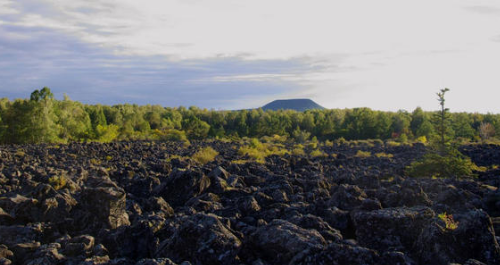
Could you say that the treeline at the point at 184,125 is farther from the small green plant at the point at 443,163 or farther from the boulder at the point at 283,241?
the boulder at the point at 283,241

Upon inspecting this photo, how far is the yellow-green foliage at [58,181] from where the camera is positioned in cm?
1214

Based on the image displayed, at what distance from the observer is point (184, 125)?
8288 centimetres

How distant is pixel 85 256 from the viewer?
5.49 meters

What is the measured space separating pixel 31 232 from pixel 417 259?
22.3 feet

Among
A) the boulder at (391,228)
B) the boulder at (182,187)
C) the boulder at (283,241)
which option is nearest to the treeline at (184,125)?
the boulder at (182,187)

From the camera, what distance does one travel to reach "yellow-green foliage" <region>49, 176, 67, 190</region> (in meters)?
A: 12.1

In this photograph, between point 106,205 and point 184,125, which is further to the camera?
point 184,125

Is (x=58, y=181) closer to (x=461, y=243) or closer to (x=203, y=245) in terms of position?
(x=203, y=245)

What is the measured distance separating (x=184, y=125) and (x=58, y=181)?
71.2 meters

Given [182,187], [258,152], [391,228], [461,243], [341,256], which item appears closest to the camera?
[341,256]

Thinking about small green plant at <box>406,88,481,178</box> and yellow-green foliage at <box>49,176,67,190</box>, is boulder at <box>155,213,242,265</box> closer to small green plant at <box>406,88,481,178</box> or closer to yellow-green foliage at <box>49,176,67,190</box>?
yellow-green foliage at <box>49,176,67,190</box>

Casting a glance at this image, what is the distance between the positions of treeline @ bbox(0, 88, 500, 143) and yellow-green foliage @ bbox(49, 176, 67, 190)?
25.9 m

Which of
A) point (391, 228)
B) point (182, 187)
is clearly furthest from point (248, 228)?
point (182, 187)

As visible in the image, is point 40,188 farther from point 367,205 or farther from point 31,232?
point 367,205
